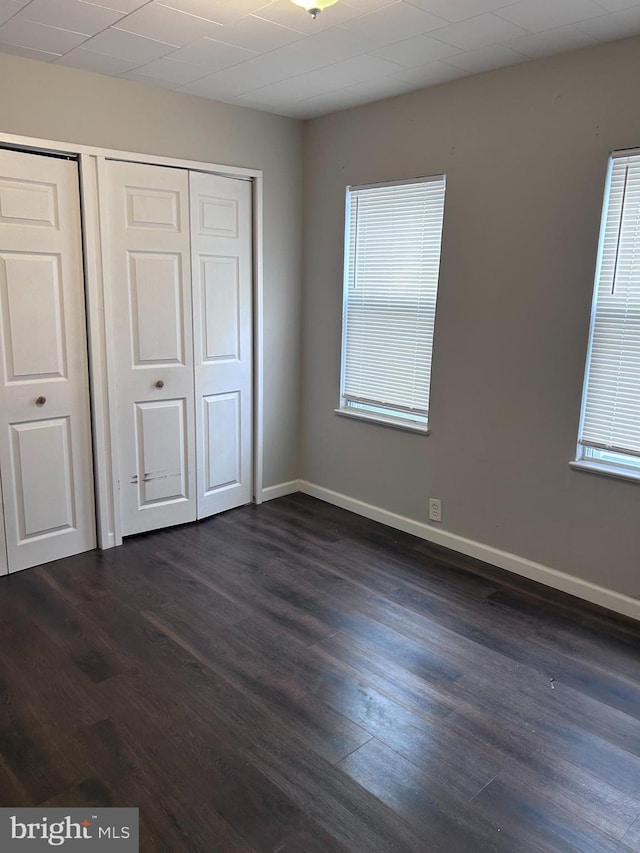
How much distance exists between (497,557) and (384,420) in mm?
1043

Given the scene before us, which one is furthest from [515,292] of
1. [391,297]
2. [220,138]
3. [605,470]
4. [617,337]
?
[220,138]

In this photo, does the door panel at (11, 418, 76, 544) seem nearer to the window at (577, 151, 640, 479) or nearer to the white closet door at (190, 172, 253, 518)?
the white closet door at (190, 172, 253, 518)

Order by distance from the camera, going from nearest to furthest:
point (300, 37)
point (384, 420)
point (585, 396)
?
point (300, 37) < point (585, 396) < point (384, 420)

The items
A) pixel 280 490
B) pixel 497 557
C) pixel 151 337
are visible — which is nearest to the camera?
pixel 497 557

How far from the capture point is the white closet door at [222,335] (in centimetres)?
372

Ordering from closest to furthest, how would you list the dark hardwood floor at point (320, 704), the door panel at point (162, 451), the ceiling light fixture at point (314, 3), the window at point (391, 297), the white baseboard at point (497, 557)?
the dark hardwood floor at point (320, 704) → the ceiling light fixture at point (314, 3) → the white baseboard at point (497, 557) → the window at point (391, 297) → the door panel at point (162, 451)

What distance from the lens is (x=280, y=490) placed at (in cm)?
448

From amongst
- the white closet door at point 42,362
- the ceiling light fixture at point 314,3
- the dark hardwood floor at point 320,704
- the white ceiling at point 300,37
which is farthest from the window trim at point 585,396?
→ the white closet door at point 42,362

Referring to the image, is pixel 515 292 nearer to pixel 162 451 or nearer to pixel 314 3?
pixel 314 3

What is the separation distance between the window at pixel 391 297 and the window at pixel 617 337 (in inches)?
35.9

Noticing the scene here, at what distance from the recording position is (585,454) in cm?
302

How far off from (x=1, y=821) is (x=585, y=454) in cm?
268

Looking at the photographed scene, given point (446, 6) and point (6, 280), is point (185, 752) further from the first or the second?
point (446, 6)

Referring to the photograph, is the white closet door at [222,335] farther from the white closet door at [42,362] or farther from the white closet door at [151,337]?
the white closet door at [42,362]
